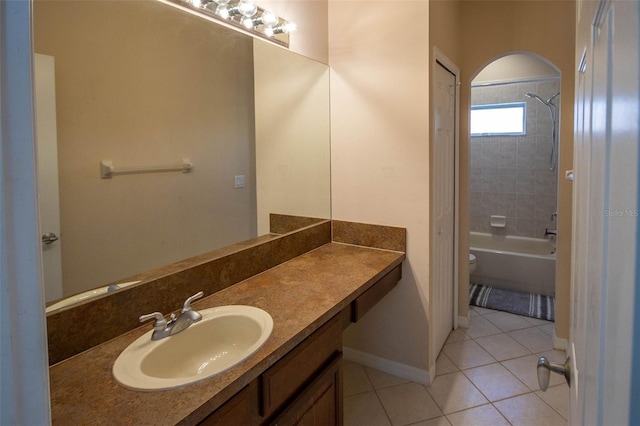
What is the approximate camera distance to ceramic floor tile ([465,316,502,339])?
304 cm

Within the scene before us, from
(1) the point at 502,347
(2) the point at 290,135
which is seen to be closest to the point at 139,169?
(2) the point at 290,135

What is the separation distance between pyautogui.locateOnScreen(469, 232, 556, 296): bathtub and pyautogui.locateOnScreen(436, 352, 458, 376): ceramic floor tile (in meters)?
1.60

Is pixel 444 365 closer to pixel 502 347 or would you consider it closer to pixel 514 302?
pixel 502 347

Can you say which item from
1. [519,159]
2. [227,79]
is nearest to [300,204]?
[227,79]

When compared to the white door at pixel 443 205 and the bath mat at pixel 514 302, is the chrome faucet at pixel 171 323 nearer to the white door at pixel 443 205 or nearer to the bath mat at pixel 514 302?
the white door at pixel 443 205

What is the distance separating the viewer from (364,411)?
2.19 meters

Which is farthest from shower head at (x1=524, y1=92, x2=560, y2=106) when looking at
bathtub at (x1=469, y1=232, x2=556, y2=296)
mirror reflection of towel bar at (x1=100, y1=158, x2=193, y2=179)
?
mirror reflection of towel bar at (x1=100, y1=158, x2=193, y2=179)

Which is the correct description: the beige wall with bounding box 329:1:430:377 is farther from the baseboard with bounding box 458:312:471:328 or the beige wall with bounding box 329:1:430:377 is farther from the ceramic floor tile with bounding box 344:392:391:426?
the baseboard with bounding box 458:312:471:328

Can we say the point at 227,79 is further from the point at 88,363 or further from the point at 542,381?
the point at 542,381

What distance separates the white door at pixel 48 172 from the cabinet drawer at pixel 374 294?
1.16 meters

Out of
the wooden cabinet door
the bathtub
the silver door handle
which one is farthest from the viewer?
the bathtub

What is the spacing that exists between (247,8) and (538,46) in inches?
80.0

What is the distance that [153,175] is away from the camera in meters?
1.51

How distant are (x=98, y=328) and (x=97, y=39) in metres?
0.95
